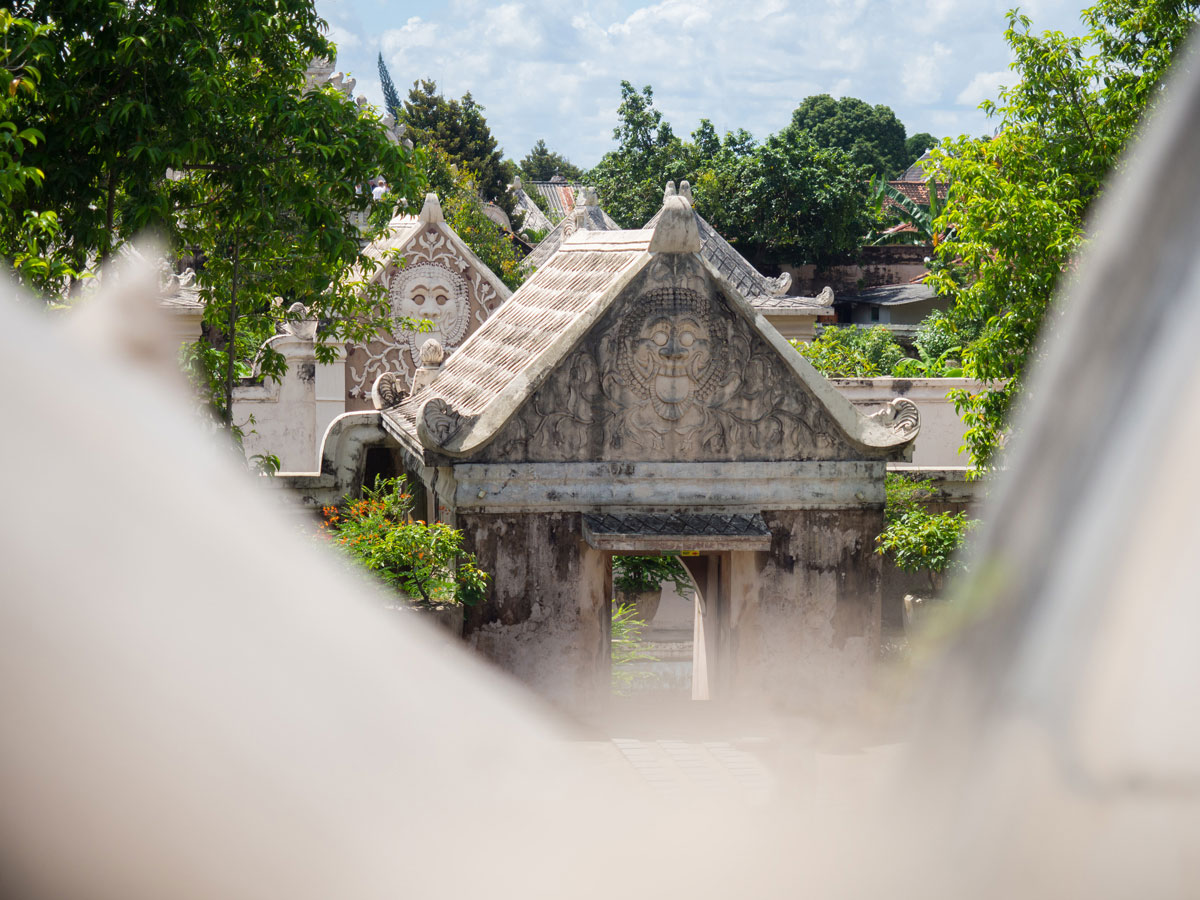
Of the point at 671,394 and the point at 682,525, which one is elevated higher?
the point at 671,394

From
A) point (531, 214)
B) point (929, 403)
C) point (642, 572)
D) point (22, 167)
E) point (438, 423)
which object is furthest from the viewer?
point (531, 214)

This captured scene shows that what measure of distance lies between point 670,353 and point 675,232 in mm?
962

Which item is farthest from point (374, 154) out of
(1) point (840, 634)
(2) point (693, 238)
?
(1) point (840, 634)

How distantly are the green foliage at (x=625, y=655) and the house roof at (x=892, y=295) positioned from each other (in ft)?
86.8

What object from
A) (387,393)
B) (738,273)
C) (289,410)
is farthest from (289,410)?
(738,273)

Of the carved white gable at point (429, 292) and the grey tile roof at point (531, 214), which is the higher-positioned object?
the grey tile roof at point (531, 214)

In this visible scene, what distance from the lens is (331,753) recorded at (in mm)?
1333

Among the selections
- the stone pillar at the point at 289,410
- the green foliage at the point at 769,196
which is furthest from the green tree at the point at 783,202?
the stone pillar at the point at 289,410

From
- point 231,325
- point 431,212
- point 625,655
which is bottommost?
point 625,655

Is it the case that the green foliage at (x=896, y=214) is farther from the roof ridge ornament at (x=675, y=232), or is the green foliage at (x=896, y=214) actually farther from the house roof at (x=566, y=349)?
the roof ridge ornament at (x=675, y=232)

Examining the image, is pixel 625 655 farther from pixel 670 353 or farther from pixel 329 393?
pixel 329 393

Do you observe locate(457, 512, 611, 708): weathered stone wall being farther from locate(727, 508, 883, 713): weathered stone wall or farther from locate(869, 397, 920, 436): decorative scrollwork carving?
locate(869, 397, 920, 436): decorative scrollwork carving

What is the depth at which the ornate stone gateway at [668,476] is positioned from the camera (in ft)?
30.5

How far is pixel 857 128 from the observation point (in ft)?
219
